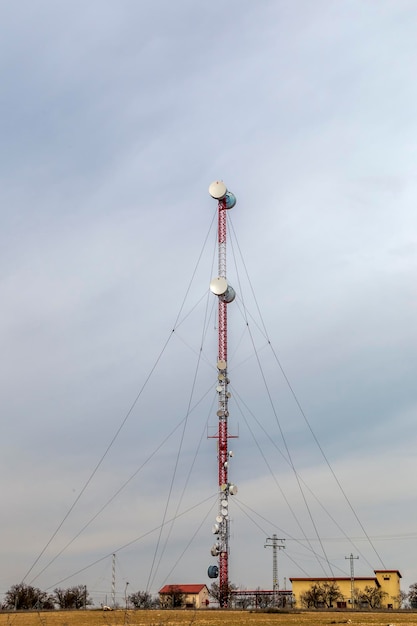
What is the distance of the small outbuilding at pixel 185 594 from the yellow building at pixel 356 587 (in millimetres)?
16256

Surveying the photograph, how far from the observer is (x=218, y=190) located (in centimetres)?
9038

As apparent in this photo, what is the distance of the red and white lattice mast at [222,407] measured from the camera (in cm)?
8712

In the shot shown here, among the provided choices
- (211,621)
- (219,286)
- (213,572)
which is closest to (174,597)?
(213,572)

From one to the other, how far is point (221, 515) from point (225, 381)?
47.0 feet

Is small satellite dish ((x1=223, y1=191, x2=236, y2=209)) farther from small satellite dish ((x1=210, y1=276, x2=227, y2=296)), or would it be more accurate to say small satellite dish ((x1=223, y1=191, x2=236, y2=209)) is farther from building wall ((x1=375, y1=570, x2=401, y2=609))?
building wall ((x1=375, y1=570, x2=401, y2=609))

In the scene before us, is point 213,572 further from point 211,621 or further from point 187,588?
point 187,588

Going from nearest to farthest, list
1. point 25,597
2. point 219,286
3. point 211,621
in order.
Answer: point 211,621
point 219,286
point 25,597

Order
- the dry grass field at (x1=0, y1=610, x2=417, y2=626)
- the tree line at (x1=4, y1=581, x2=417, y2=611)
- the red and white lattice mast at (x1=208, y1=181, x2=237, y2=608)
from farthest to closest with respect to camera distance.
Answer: the tree line at (x1=4, y1=581, x2=417, y2=611), the red and white lattice mast at (x1=208, y1=181, x2=237, y2=608), the dry grass field at (x1=0, y1=610, x2=417, y2=626)

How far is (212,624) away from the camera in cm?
4616

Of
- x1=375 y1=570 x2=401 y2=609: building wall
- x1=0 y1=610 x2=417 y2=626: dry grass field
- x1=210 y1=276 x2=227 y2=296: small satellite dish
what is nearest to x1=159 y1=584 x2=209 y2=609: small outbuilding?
x1=375 y1=570 x2=401 y2=609: building wall

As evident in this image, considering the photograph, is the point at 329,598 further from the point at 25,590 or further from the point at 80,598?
the point at 25,590

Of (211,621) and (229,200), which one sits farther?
(229,200)

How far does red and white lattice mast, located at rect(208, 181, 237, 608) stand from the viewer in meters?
87.1

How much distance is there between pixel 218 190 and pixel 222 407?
23883mm
